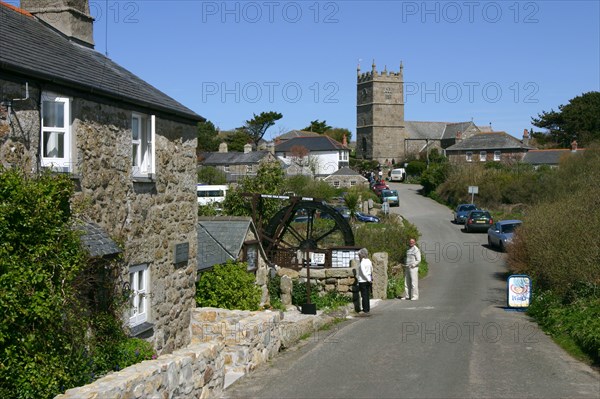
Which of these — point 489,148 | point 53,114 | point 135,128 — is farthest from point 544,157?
point 53,114

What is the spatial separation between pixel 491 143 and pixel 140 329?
69.6 metres

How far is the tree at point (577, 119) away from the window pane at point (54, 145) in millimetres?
70278

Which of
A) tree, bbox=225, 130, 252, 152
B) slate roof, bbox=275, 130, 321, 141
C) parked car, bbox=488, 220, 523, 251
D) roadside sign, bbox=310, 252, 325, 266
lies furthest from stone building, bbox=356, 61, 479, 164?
roadside sign, bbox=310, 252, 325, 266

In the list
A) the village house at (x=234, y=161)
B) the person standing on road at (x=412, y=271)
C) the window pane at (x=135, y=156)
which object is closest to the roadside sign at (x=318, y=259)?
the person standing on road at (x=412, y=271)

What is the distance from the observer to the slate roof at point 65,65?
869cm

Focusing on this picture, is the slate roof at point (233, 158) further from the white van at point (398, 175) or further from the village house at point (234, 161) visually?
the white van at point (398, 175)

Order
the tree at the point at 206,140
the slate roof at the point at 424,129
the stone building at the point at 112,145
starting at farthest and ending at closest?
the slate roof at the point at 424,129 → the tree at the point at 206,140 → the stone building at the point at 112,145

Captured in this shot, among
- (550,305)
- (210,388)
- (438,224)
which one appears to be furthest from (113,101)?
(438,224)

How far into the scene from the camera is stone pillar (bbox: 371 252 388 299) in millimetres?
20578

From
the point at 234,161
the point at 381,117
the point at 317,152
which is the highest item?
the point at 381,117

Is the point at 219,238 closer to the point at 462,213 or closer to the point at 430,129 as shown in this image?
the point at 462,213

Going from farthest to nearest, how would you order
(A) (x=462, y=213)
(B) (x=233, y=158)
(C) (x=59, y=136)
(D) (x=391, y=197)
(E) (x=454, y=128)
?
(E) (x=454, y=128)
(B) (x=233, y=158)
(D) (x=391, y=197)
(A) (x=462, y=213)
(C) (x=59, y=136)

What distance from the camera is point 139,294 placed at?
11.2 metres

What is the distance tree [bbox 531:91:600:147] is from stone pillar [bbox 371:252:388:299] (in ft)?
190
